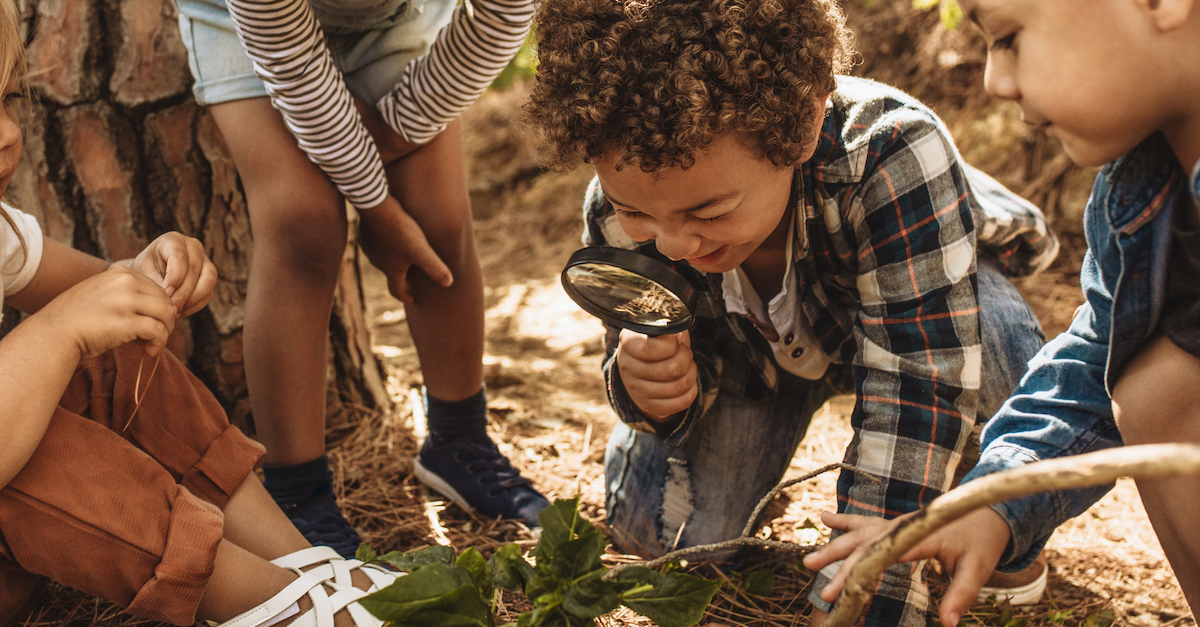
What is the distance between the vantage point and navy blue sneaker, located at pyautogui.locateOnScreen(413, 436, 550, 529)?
85.7 inches

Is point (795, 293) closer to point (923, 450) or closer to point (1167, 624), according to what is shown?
point (923, 450)

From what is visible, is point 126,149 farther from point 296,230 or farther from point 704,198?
point 704,198

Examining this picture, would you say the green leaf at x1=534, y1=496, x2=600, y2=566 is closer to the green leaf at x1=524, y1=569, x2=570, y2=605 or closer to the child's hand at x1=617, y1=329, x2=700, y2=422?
the green leaf at x1=524, y1=569, x2=570, y2=605

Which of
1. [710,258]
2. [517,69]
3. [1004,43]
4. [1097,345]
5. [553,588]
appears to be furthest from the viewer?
[517,69]

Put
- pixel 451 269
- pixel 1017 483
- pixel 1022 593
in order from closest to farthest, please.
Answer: pixel 1017 483 < pixel 1022 593 < pixel 451 269

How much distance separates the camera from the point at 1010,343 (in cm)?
191

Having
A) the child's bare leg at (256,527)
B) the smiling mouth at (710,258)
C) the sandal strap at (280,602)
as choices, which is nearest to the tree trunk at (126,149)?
the child's bare leg at (256,527)

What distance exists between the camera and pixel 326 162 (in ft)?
6.14

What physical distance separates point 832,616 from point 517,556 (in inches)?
19.1

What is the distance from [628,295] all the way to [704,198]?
276mm

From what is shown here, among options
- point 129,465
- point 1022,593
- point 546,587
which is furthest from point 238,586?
point 1022,593

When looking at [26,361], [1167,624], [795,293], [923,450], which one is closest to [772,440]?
[795,293]

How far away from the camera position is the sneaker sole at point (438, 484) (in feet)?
7.31

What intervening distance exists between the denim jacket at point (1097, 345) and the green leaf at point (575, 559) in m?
0.65
